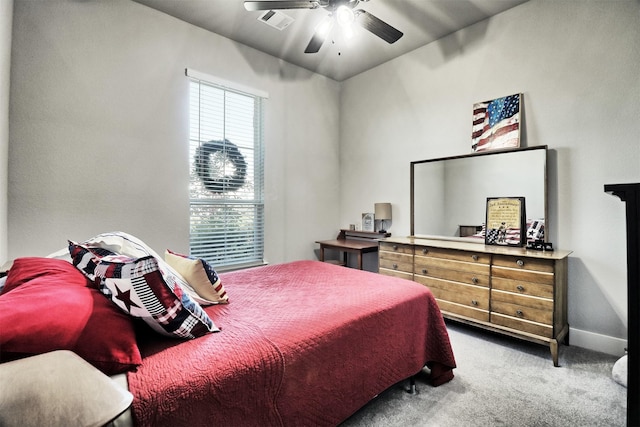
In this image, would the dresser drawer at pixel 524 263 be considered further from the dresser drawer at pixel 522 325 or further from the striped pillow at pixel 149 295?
the striped pillow at pixel 149 295

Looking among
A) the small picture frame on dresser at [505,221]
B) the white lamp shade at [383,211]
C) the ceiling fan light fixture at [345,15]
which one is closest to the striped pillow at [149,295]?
the ceiling fan light fixture at [345,15]

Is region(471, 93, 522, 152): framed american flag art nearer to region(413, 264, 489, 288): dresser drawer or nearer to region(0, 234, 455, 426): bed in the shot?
region(413, 264, 489, 288): dresser drawer

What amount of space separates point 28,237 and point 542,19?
473cm

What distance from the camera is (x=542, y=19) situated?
274 cm

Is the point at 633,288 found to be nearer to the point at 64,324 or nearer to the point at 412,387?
the point at 412,387

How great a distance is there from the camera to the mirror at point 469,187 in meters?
2.74

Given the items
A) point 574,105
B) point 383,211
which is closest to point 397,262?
point 383,211

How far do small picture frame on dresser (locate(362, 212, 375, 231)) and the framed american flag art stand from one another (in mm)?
1527

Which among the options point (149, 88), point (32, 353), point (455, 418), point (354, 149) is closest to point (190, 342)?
point (32, 353)

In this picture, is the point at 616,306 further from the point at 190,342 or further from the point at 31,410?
the point at 31,410

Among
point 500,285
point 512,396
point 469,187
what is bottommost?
point 512,396

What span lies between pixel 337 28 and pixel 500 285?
2940 millimetres

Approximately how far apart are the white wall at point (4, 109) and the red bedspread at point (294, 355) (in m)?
1.67

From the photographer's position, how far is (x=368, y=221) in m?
4.18
